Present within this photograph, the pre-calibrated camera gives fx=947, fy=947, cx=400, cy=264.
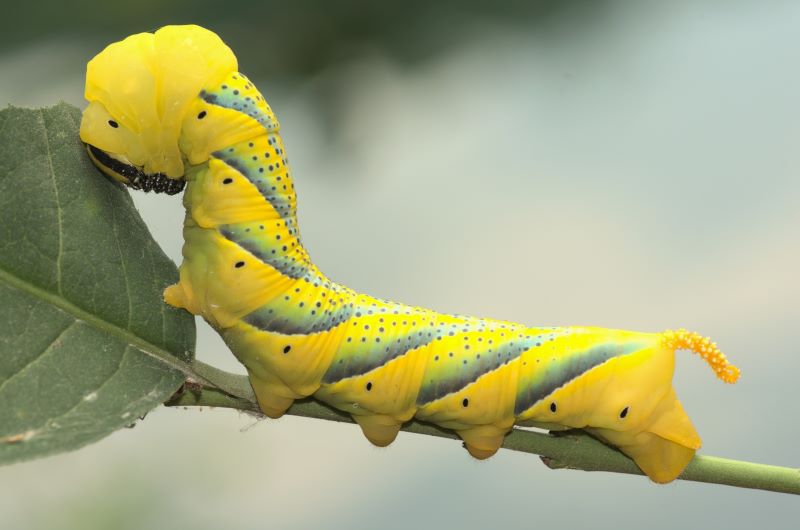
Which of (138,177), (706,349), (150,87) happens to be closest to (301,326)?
(138,177)

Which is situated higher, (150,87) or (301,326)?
(150,87)

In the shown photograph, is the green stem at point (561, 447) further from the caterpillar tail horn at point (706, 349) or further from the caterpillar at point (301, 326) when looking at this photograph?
the caterpillar tail horn at point (706, 349)

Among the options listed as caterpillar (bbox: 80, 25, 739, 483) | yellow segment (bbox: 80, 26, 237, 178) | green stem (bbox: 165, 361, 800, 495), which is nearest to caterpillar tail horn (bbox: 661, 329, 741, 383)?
caterpillar (bbox: 80, 25, 739, 483)

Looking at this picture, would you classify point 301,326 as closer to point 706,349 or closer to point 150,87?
point 150,87

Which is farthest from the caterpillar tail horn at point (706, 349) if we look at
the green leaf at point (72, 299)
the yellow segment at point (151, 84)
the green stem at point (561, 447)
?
the yellow segment at point (151, 84)

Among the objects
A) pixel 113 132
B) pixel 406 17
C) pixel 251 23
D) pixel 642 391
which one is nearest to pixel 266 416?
pixel 113 132

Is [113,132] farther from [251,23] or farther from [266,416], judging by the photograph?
[251,23]
